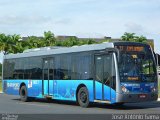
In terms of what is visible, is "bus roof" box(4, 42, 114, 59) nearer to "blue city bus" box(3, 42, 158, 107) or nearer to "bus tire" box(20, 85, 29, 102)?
"blue city bus" box(3, 42, 158, 107)

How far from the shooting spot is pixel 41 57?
27.0 metres

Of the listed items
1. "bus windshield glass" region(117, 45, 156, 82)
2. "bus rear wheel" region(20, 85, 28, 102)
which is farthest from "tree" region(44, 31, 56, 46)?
"bus windshield glass" region(117, 45, 156, 82)

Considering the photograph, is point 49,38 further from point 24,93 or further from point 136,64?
point 136,64

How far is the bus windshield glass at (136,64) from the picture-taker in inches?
802

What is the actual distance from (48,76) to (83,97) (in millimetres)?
4135

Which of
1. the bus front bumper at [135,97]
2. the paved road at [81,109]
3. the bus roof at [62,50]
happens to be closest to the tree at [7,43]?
the bus roof at [62,50]

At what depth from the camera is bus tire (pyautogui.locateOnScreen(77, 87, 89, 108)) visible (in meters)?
22.0

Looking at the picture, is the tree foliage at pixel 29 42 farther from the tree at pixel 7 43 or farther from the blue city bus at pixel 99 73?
the blue city bus at pixel 99 73

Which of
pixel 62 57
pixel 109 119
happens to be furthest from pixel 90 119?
pixel 62 57

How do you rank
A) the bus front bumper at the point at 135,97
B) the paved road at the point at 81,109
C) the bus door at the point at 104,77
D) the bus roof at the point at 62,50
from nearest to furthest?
the paved road at the point at 81,109, the bus front bumper at the point at 135,97, the bus door at the point at 104,77, the bus roof at the point at 62,50

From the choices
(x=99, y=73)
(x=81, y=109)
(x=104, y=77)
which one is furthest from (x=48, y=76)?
(x=104, y=77)

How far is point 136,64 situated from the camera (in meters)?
20.6

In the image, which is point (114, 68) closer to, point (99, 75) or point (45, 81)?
point (99, 75)

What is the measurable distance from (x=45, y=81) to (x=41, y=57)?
1690mm
